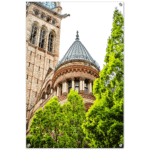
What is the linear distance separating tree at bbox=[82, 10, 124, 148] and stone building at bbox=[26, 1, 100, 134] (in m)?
8.54

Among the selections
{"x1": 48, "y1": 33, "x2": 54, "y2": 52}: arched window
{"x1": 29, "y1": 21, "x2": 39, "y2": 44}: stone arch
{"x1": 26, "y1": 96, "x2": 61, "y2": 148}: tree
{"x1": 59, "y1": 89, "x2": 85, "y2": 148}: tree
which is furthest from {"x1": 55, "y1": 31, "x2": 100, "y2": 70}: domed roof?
{"x1": 48, "y1": 33, "x2": 54, "y2": 52}: arched window

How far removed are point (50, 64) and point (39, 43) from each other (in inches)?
306

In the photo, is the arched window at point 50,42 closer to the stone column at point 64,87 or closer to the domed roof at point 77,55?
the domed roof at point 77,55

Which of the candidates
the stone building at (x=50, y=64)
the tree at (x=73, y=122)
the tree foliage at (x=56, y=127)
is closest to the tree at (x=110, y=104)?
the tree at (x=73, y=122)

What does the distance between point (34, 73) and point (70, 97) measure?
38.0 meters

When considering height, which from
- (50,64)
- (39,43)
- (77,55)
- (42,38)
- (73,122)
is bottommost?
(73,122)

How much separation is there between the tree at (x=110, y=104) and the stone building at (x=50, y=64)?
28.0 feet

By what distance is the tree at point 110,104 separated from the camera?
9625mm

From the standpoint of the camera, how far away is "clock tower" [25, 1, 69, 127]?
167ft

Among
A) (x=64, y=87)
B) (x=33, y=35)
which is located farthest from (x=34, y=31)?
(x=64, y=87)

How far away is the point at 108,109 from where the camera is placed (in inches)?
399

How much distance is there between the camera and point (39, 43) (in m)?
58.9

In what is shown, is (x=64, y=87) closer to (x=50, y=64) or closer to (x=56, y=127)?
(x=56, y=127)
